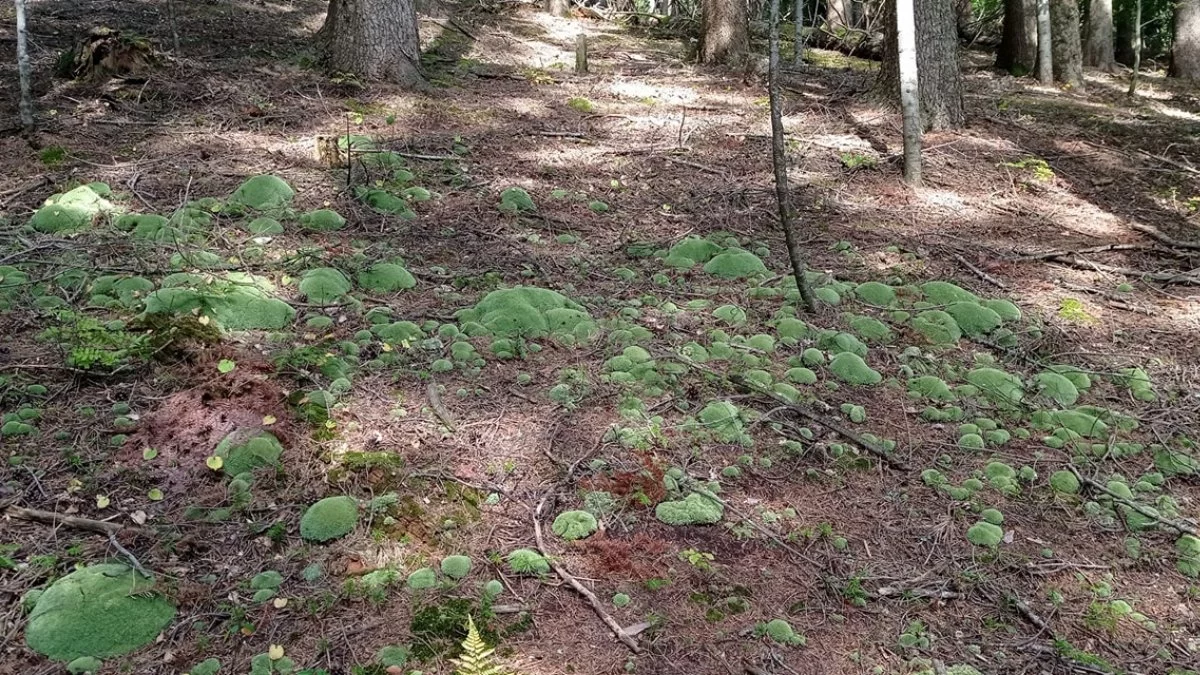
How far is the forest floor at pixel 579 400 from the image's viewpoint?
330 centimetres

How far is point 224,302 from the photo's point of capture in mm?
4902

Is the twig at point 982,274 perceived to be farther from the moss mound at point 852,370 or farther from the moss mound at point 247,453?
the moss mound at point 247,453

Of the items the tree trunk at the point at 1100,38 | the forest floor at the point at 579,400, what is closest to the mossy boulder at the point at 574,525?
the forest floor at the point at 579,400

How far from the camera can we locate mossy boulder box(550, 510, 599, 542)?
12.1ft

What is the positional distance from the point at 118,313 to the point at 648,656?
3.79 m

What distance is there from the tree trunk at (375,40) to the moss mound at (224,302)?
5047 mm

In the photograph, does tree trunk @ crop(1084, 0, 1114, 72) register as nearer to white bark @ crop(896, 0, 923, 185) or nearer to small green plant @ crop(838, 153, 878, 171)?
small green plant @ crop(838, 153, 878, 171)

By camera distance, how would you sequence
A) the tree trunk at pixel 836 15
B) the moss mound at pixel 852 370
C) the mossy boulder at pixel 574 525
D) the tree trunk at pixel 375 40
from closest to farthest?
1. the mossy boulder at pixel 574 525
2. the moss mound at pixel 852 370
3. the tree trunk at pixel 375 40
4. the tree trunk at pixel 836 15

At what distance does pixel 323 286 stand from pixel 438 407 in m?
1.55

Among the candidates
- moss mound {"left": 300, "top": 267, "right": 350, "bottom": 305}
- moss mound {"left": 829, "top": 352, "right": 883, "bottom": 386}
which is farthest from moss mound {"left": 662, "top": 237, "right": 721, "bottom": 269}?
moss mound {"left": 300, "top": 267, "right": 350, "bottom": 305}

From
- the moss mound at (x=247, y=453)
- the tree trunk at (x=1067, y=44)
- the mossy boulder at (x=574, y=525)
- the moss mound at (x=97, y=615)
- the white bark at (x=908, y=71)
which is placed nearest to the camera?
the moss mound at (x=97, y=615)

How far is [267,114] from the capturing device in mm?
8352


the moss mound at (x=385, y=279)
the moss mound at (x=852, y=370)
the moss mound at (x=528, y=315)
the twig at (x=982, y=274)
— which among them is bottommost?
the moss mound at (x=852, y=370)

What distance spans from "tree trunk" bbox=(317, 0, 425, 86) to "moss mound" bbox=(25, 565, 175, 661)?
7.50 m
